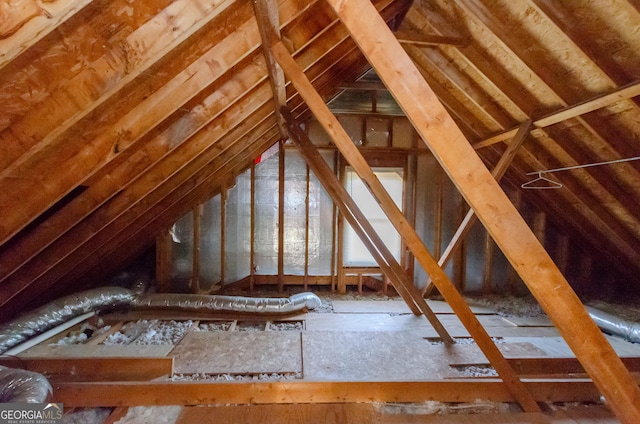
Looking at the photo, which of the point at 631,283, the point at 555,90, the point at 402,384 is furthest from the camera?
the point at 631,283

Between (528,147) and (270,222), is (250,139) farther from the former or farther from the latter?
(528,147)

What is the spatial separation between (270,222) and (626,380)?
14.1 ft

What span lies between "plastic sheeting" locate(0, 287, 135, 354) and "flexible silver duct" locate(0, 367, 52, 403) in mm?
1132

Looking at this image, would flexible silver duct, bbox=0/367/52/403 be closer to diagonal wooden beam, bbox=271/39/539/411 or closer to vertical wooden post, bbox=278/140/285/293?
diagonal wooden beam, bbox=271/39/539/411

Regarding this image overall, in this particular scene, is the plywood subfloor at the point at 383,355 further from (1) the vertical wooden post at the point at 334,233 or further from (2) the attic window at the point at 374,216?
(2) the attic window at the point at 374,216

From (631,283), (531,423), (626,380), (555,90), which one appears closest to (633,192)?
(555,90)

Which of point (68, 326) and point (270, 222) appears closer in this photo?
point (68, 326)

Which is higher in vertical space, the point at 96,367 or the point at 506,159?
the point at 506,159

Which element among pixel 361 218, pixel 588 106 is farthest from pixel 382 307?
pixel 588 106

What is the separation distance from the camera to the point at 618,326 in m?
3.48

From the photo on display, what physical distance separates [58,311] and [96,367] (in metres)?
1.12

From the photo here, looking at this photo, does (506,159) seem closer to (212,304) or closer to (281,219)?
(281,219)

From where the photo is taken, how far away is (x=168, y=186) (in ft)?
10.1

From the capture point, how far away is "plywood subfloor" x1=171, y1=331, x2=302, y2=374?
2660mm
